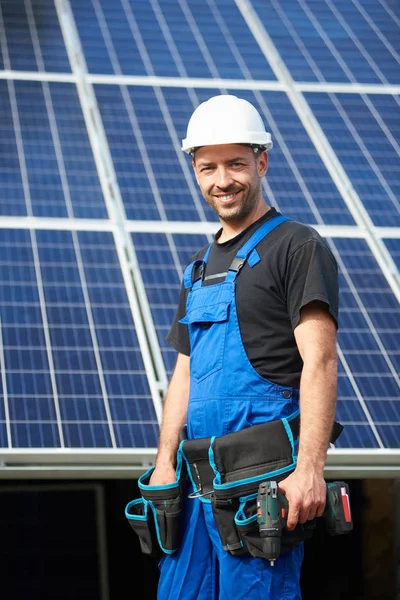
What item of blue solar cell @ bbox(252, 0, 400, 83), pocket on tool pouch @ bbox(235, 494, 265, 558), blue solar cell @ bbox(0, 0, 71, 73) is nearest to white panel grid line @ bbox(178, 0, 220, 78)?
blue solar cell @ bbox(252, 0, 400, 83)

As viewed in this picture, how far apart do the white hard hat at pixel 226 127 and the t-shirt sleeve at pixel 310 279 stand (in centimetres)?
56

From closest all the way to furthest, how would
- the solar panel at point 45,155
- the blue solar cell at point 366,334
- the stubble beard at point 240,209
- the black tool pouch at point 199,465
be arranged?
1. the black tool pouch at point 199,465
2. the stubble beard at point 240,209
3. the blue solar cell at point 366,334
4. the solar panel at point 45,155

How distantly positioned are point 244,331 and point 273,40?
6.05m

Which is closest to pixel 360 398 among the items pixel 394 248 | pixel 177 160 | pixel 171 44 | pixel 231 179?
pixel 394 248

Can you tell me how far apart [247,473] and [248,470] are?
13 mm

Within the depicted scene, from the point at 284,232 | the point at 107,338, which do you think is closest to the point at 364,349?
the point at 107,338

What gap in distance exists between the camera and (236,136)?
446 centimetres

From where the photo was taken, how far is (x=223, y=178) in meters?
4.42

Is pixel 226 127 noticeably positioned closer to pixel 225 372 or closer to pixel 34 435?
pixel 225 372

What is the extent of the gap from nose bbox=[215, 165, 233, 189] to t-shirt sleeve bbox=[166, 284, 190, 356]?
653 mm

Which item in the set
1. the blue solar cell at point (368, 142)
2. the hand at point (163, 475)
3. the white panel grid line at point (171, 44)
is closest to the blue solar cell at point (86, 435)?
the hand at point (163, 475)

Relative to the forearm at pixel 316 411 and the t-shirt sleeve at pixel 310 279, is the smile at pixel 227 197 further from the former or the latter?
the forearm at pixel 316 411

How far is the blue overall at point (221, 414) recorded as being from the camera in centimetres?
418

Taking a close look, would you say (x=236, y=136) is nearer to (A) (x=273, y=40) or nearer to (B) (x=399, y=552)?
(B) (x=399, y=552)
